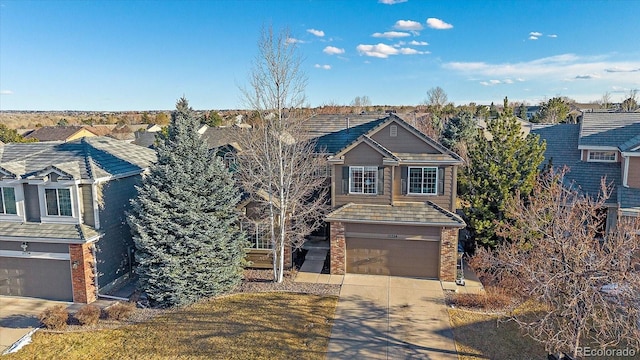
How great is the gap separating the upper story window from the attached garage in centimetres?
2754

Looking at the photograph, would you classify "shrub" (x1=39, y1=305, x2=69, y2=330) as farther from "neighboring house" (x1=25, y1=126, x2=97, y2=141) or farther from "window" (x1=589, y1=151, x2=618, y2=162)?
"neighboring house" (x1=25, y1=126, x2=97, y2=141)

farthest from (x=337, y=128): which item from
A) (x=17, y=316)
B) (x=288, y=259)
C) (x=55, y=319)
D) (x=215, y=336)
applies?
(x=17, y=316)

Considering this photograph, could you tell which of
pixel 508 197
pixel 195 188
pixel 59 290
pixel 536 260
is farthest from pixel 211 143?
pixel 536 260

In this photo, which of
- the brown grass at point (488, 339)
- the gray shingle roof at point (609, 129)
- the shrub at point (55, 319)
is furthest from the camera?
the gray shingle roof at point (609, 129)

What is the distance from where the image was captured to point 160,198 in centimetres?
1587

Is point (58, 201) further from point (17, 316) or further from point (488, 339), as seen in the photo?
point (488, 339)

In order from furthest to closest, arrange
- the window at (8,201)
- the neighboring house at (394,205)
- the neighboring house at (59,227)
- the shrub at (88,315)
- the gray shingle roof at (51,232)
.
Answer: the neighboring house at (394,205) < the window at (8,201) < the neighboring house at (59,227) < the gray shingle roof at (51,232) < the shrub at (88,315)

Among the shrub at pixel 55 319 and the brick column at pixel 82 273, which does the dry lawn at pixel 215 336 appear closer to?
the shrub at pixel 55 319

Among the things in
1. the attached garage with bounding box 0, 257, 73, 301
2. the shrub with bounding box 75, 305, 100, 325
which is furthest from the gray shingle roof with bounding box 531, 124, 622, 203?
the attached garage with bounding box 0, 257, 73, 301

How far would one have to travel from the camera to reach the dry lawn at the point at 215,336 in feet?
41.1

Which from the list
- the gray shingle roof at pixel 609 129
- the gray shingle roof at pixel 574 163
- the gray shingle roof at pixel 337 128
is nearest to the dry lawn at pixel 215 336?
the gray shingle roof at pixel 337 128

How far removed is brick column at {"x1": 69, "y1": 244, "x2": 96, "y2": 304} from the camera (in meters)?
16.1

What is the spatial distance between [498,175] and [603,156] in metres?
9.40

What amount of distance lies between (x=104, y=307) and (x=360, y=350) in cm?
1058
